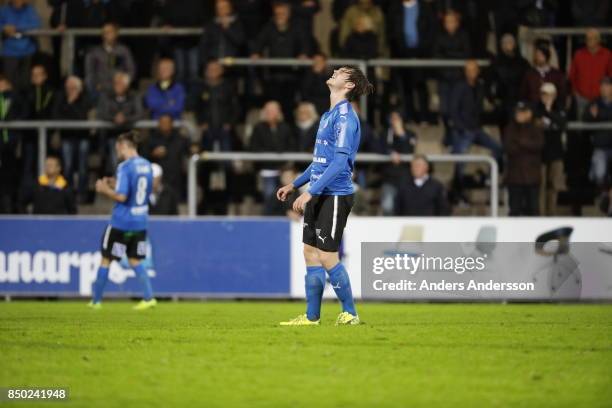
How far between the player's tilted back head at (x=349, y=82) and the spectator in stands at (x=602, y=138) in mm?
10583

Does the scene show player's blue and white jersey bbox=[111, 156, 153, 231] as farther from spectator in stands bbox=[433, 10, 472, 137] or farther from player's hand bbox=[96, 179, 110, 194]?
spectator in stands bbox=[433, 10, 472, 137]

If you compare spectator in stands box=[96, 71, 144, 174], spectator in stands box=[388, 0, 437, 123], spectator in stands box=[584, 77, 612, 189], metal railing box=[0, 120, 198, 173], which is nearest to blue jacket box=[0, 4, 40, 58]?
metal railing box=[0, 120, 198, 173]

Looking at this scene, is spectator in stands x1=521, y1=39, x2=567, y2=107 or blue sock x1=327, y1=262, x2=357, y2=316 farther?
spectator in stands x1=521, y1=39, x2=567, y2=107

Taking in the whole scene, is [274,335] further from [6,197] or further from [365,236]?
[6,197]

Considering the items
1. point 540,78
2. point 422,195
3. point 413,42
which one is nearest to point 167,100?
point 413,42

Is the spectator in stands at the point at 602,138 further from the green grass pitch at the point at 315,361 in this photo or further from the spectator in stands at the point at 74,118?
the spectator in stands at the point at 74,118

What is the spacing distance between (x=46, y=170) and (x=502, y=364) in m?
12.6

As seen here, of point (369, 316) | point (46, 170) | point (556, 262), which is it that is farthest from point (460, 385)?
point (46, 170)

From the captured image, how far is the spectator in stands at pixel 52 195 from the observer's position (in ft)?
67.9

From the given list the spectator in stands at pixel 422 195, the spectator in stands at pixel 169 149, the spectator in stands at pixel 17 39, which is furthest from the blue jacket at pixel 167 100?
the spectator in stands at pixel 422 195

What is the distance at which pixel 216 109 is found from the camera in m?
21.6

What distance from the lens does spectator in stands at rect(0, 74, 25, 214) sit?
22109mm

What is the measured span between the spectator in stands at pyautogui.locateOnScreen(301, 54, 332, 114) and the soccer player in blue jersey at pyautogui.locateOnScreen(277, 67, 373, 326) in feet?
31.1

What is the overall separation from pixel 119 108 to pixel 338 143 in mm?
10843
